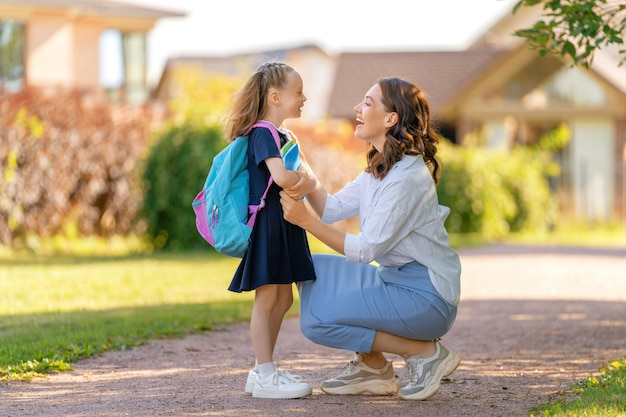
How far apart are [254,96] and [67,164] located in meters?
9.90

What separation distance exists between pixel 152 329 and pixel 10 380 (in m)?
1.90

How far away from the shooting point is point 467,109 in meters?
25.4

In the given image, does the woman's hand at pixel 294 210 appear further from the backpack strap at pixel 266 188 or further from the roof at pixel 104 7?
the roof at pixel 104 7

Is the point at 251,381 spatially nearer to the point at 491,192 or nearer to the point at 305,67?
the point at 491,192

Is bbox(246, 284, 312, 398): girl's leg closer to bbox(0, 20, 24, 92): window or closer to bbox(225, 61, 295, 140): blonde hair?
bbox(225, 61, 295, 140): blonde hair

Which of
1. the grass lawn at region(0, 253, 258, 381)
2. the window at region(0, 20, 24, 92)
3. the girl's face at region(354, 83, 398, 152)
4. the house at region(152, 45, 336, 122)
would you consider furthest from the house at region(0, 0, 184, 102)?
the girl's face at region(354, 83, 398, 152)

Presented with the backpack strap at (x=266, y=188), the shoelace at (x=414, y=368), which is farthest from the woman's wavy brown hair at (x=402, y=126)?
the shoelace at (x=414, y=368)

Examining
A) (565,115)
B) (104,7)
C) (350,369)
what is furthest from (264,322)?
(565,115)

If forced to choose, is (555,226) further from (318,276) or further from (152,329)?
(318,276)

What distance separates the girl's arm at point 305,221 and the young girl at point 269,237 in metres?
0.10

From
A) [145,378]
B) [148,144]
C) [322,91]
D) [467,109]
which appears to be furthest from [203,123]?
[322,91]

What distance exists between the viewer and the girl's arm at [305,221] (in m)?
5.07

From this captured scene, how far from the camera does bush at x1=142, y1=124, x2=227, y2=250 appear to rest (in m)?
14.4

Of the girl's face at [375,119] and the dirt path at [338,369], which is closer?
the dirt path at [338,369]
